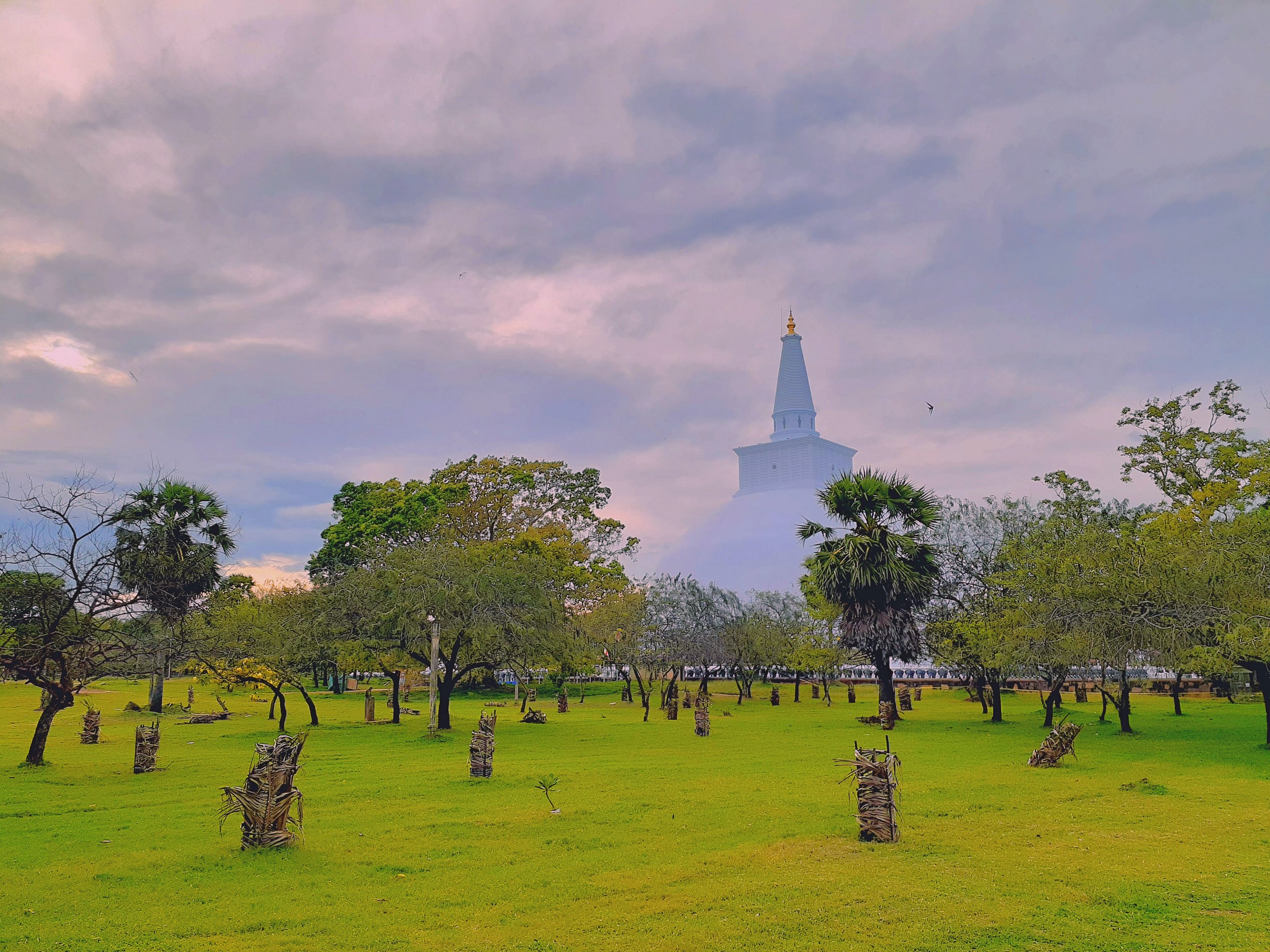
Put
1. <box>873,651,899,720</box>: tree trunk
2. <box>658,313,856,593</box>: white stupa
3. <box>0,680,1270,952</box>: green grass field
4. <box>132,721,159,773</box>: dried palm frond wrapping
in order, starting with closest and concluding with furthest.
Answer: <box>0,680,1270,952</box>: green grass field < <box>132,721,159,773</box>: dried palm frond wrapping < <box>873,651,899,720</box>: tree trunk < <box>658,313,856,593</box>: white stupa

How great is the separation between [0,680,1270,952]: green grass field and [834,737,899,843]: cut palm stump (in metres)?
0.26

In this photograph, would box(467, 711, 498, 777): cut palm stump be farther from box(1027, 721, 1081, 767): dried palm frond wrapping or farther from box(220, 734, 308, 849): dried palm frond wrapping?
box(1027, 721, 1081, 767): dried palm frond wrapping

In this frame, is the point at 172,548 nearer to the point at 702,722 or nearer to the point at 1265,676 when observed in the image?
the point at 702,722

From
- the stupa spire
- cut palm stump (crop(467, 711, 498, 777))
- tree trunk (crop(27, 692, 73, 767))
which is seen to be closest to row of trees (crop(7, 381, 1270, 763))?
tree trunk (crop(27, 692, 73, 767))

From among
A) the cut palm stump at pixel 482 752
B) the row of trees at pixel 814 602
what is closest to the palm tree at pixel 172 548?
the row of trees at pixel 814 602

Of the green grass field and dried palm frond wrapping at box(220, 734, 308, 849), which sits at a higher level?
dried palm frond wrapping at box(220, 734, 308, 849)

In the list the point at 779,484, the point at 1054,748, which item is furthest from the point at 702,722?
the point at 779,484

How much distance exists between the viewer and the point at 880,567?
30.5 metres

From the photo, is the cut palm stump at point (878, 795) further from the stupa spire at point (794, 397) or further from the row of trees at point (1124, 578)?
the stupa spire at point (794, 397)

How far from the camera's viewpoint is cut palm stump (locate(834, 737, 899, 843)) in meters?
11.2

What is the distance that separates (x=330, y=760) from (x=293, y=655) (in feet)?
28.1

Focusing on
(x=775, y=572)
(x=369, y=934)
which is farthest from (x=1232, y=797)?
(x=775, y=572)

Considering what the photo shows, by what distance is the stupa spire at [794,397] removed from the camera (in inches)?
3383

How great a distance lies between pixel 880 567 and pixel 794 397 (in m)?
57.6
